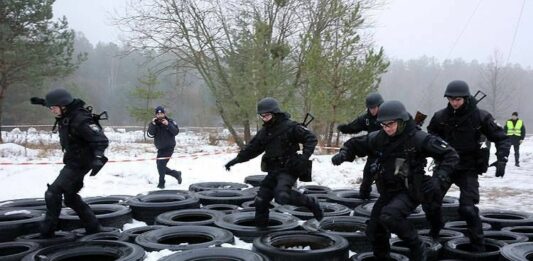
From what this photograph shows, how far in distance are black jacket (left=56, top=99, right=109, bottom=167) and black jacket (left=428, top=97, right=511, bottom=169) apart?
14.4 feet

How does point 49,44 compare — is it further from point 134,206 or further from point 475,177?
point 475,177

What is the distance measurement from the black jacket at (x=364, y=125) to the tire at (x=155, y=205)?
9.66 ft

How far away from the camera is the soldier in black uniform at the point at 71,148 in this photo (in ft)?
18.6

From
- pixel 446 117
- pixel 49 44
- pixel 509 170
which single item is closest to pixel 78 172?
pixel 446 117

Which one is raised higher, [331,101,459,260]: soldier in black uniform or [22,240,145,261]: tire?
[331,101,459,260]: soldier in black uniform

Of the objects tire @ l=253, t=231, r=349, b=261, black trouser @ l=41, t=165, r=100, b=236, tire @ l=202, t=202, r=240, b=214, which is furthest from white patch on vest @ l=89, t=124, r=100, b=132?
tire @ l=202, t=202, r=240, b=214

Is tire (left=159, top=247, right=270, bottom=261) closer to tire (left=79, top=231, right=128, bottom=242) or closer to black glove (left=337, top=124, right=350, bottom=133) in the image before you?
tire (left=79, top=231, right=128, bottom=242)

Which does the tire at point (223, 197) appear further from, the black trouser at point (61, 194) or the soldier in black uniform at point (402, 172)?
the soldier in black uniform at point (402, 172)

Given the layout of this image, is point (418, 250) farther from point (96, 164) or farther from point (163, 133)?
point (163, 133)

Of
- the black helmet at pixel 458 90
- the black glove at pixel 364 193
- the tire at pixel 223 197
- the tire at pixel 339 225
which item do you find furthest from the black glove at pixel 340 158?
the tire at pixel 223 197

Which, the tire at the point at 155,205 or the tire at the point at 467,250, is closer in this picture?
the tire at the point at 467,250

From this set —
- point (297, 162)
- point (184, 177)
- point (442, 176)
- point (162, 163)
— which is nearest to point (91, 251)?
point (297, 162)

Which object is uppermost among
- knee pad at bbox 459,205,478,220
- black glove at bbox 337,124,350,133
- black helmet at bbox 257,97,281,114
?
black helmet at bbox 257,97,281,114

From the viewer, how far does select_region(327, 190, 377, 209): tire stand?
324 inches
